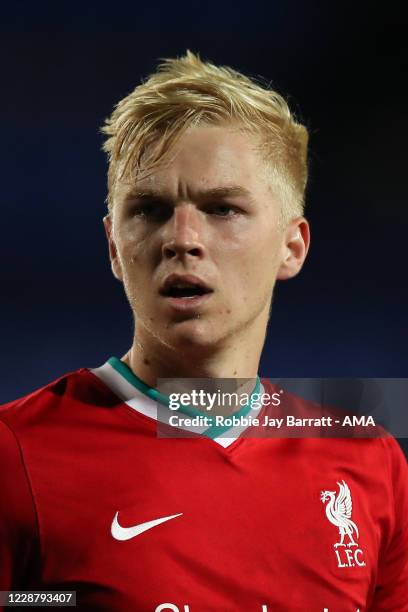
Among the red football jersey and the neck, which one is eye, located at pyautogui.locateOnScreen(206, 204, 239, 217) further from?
the red football jersey

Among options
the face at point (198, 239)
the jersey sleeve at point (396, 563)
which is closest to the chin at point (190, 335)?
the face at point (198, 239)

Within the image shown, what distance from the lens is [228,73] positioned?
4.15 feet

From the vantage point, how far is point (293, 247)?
4.16 ft

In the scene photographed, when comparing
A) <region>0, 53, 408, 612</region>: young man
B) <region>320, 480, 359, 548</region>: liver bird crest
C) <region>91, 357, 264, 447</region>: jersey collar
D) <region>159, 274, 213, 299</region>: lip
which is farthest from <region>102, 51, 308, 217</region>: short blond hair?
<region>320, 480, 359, 548</region>: liver bird crest

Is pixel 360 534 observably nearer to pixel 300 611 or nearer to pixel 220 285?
pixel 300 611

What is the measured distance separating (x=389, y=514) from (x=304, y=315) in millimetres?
751

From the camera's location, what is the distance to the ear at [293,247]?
1241 millimetres

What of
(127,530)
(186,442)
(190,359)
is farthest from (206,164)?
(127,530)

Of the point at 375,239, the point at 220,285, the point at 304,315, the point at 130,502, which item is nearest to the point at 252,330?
the point at 220,285

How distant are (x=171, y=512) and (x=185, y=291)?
0.32 meters

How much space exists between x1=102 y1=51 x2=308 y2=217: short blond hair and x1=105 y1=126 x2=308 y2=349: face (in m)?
0.02

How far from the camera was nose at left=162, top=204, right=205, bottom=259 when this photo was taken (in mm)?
1068

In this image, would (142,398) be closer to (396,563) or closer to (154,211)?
(154,211)

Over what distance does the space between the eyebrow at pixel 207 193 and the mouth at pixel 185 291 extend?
0.12 metres
